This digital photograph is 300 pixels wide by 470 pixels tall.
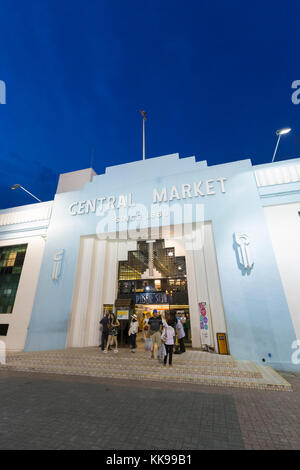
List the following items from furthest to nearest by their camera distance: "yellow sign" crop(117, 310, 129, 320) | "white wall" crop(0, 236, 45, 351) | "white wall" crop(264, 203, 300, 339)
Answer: "white wall" crop(0, 236, 45, 351) → "yellow sign" crop(117, 310, 129, 320) → "white wall" crop(264, 203, 300, 339)

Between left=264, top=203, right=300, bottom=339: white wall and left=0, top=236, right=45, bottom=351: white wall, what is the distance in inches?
557

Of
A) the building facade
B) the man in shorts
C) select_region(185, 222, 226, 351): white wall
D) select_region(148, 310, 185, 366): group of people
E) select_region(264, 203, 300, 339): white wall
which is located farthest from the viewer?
select_region(185, 222, 226, 351): white wall

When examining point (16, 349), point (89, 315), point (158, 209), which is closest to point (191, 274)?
point (158, 209)

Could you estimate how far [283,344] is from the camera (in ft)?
26.8

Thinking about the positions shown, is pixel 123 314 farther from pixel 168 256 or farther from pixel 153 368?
pixel 153 368

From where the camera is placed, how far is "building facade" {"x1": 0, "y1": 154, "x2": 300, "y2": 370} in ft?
29.6

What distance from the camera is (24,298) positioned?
12781 millimetres

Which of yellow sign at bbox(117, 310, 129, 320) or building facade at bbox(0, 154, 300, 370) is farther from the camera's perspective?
yellow sign at bbox(117, 310, 129, 320)

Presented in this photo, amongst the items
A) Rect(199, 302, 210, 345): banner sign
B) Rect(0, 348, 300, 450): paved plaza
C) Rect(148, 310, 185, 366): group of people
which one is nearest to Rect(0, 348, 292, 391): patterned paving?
Rect(0, 348, 300, 450): paved plaza

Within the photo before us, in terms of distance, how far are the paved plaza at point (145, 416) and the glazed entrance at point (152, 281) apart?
6320mm

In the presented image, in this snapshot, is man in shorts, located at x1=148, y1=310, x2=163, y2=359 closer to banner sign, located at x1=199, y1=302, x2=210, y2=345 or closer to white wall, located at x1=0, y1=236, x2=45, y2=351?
banner sign, located at x1=199, y1=302, x2=210, y2=345

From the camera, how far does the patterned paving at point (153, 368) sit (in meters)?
6.14

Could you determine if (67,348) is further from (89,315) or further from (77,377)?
(77,377)

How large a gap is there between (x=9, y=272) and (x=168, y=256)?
11.3 metres
